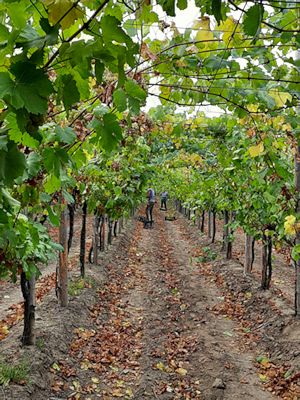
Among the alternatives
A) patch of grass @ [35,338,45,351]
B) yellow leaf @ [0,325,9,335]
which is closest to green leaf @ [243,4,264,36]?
patch of grass @ [35,338,45,351]

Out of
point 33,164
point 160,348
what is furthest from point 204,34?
point 160,348

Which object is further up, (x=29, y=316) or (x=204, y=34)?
(x=204, y=34)

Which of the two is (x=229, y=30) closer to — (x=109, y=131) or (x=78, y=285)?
(x=109, y=131)

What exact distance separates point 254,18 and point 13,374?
508 centimetres

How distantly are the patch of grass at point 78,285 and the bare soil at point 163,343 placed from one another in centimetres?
16

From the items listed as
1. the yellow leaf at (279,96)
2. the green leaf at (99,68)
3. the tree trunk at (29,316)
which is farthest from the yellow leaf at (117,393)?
the green leaf at (99,68)

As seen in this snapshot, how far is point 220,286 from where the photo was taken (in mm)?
12336

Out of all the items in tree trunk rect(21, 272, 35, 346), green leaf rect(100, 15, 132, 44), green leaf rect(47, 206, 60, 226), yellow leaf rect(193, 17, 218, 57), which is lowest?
tree trunk rect(21, 272, 35, 346)

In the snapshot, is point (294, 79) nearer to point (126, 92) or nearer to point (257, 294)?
point (126, 92)

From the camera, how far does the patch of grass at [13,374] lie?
513 centimetres

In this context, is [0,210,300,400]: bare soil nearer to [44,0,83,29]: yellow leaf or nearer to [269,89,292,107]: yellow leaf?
[269,89,292,107]: yellow leaf

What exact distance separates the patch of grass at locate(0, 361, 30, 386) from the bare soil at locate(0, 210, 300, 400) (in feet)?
0.32

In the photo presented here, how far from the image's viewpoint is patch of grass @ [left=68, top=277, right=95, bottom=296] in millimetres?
9545

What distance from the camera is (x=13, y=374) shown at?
5.21 meters
